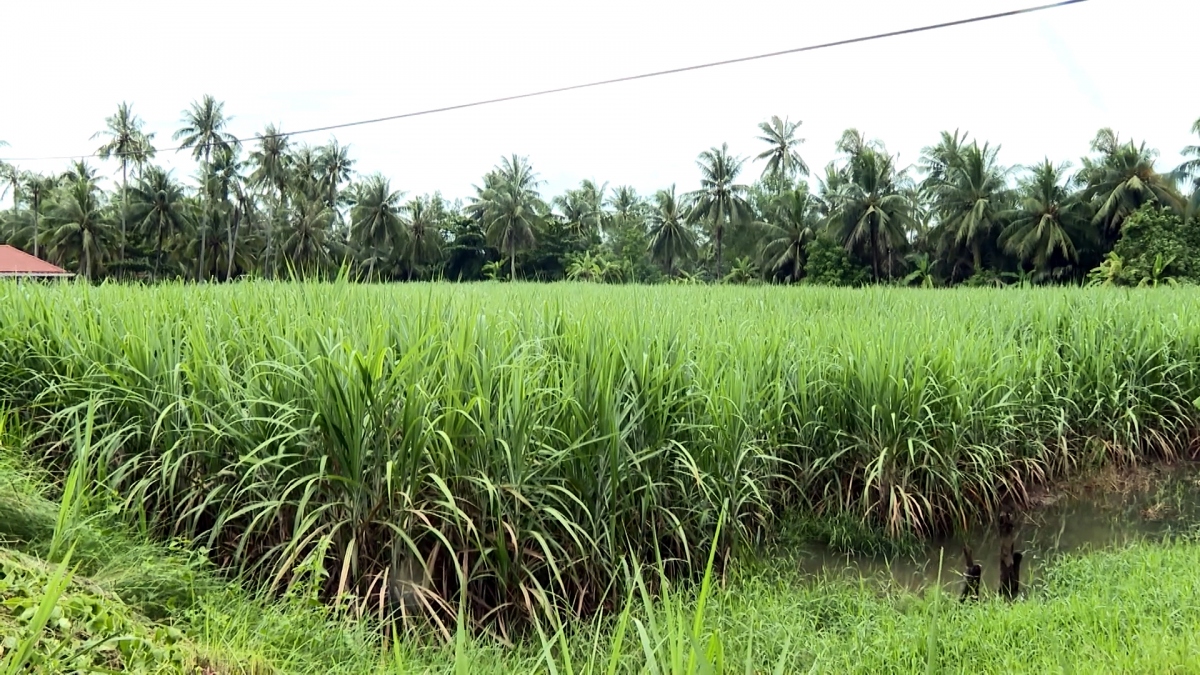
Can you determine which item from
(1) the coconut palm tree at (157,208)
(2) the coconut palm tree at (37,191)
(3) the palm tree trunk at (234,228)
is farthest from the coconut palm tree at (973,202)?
(2) the coconut palm tree at (37,191)

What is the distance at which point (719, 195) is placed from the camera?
3612 centimetres

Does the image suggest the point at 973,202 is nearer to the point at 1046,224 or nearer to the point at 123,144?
the point at 1046,224

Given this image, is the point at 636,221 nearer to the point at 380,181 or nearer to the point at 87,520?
the point at 380,181

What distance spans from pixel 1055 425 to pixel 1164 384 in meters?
1.30

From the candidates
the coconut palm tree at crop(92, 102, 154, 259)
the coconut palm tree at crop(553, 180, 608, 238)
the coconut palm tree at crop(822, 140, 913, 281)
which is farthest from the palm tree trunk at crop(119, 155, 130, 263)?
the coconut palm tree at crop(822, 140, 913, 281)

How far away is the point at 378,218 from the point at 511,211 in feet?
23.9

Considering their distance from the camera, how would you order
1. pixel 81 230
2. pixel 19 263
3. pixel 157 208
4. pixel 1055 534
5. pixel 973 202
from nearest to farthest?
pixel 1055 534, pixel 19 263, pixel 973 202, pixel 81 230, pixel 157 208

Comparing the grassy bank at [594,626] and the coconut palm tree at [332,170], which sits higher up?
the coconut palm tree at [332,170]

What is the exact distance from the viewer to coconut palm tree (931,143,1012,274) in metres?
28.0

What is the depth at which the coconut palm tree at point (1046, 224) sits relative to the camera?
26219mm

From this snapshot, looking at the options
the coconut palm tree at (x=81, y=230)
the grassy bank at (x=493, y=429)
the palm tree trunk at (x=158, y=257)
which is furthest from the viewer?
the palm tree trunk at (x=158, y=257)

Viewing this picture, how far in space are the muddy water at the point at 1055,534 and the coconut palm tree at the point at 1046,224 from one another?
24632mm

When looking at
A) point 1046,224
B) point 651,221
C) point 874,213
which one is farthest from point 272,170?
point 1046,224

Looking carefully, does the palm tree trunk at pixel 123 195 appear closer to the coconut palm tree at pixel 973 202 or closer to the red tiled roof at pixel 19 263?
the red tiled roof at pixel 19 263
